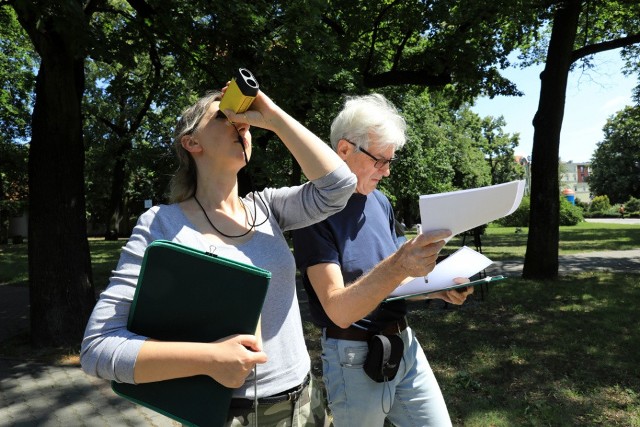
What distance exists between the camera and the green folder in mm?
1233

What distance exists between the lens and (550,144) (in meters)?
9.66

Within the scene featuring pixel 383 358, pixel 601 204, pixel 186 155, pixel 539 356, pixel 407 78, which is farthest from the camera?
pixel 601 204

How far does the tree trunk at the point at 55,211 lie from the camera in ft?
20.4

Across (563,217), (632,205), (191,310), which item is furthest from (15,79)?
(632,205)

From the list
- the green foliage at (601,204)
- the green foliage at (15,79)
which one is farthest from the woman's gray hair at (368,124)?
the green foliage at (601,204)

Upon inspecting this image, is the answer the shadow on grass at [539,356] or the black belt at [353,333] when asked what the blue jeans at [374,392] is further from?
the shadow on grass at [539,356]

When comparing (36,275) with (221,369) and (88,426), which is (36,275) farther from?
(221,369)

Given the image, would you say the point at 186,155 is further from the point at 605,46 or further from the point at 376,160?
the point at 605,46

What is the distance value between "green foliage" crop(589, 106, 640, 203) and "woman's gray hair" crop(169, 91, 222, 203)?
63981 mm

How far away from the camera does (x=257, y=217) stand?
1725 mm

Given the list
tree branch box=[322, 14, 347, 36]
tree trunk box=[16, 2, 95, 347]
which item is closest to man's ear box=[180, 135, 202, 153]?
tree trunk box=[16, 2, 95, 347]

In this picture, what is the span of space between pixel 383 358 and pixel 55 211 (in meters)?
5.55

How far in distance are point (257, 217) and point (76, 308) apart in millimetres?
5542

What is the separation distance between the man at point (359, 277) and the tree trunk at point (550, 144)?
8.24 m
